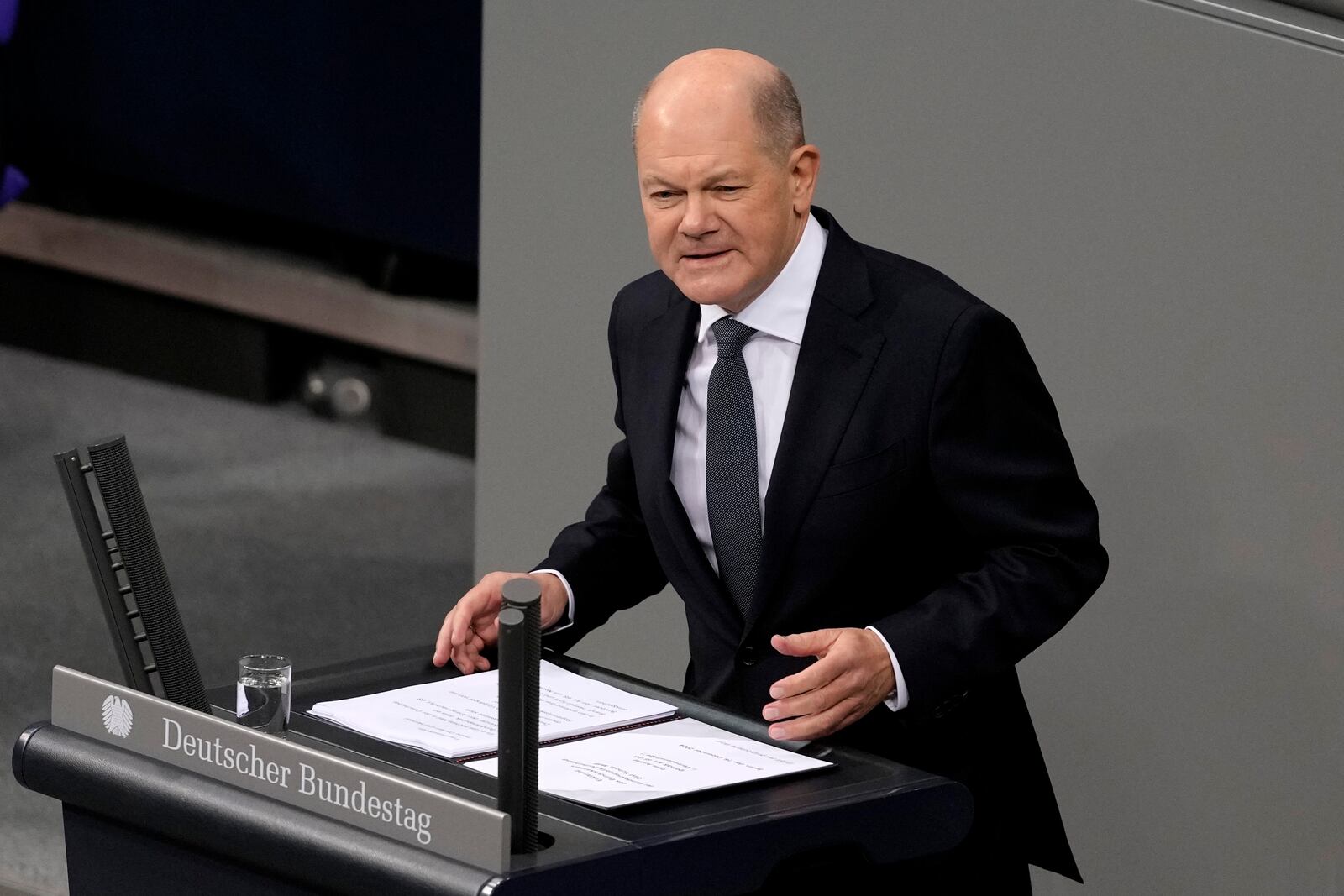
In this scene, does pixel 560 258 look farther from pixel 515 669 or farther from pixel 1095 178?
pixel 515 669

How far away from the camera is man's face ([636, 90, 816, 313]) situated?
189 cm

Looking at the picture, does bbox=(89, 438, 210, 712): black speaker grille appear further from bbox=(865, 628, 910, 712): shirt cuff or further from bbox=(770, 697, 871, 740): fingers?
bbox=(865, 628, 910, 712): shirt cuff

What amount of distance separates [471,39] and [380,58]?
30 cm

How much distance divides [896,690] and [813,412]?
0.93 ft

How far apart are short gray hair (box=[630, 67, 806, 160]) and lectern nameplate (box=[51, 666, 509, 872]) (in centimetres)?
68

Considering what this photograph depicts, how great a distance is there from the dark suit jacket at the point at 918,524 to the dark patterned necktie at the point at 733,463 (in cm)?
3

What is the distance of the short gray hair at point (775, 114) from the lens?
1904 mm

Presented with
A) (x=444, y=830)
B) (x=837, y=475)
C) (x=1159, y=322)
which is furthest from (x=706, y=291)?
(x=1159, y=322)

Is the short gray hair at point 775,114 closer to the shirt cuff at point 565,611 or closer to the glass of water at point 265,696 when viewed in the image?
the shirt cuff at point 565,611

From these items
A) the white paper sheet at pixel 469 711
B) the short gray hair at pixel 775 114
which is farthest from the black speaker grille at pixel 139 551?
the short gray hair at pixel 775 114

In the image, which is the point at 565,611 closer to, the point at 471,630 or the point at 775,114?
the point at 471,630

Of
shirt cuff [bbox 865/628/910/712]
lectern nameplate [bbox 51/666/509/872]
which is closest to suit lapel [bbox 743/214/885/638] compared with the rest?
shirt cuff [bbox 865/628/910/712]

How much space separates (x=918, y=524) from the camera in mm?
2055

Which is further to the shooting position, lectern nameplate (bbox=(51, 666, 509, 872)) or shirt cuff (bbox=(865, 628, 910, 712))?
shirt cuff (bbox=(865, 628, 910, 712))
